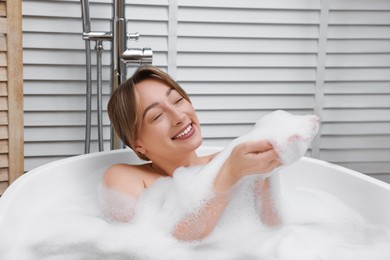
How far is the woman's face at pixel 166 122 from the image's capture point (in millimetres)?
1575

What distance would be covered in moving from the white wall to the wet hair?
67cm

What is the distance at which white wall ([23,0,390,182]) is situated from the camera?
2.26m

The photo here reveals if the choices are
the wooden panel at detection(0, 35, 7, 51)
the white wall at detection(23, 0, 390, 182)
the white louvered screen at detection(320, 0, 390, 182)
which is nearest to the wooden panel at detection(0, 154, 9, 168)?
the wooden panel at detection(0, 35, 7, 51)

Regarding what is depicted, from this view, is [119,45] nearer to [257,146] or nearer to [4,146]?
[4,146]

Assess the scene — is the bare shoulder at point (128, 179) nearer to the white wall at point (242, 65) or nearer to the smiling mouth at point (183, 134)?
the smiling mouth at point (183, 134)

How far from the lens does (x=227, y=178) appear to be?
1.44 m

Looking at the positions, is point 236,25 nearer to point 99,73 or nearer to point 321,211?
point 99,73

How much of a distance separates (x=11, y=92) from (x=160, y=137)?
1.77ft

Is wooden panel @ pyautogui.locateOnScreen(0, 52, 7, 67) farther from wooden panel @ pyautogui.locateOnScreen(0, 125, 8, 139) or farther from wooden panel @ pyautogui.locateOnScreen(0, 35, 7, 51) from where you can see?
wooden panel @ pyautogui.locateOnScreen(0, 125, 8, 139)

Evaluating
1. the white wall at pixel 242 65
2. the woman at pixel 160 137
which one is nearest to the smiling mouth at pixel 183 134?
the woman at pixel 160 137

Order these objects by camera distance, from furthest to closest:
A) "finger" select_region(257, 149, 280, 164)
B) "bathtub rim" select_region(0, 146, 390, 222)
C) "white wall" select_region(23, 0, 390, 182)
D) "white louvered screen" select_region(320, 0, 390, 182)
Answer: "white louvered screen" select_region(320, 0, 390, 182), "white wall" select_region(23, 0, 390, 182), "bathtub rim" select_region(0, 146, 390, 222), "finger" select_region(257, 149, 280, 164)

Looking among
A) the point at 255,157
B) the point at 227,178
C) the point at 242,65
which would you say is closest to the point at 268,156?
the point at 255,157

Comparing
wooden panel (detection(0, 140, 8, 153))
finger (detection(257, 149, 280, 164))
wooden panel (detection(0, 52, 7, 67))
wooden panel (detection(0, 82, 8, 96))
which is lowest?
wooden panel (detection(0, 140, 8, 153))

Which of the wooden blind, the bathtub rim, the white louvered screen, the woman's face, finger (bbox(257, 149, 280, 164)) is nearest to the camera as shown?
finger (bbox(257, 149, 280, 164))
